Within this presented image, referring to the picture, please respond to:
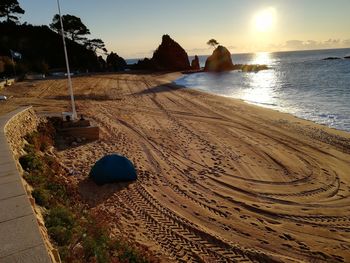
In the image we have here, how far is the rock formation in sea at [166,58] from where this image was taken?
8050cm

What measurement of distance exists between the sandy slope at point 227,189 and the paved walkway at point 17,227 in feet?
8.22

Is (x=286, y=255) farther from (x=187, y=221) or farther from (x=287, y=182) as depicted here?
(x=287, y=182)

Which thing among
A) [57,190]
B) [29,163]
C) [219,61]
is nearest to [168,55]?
[219,61]

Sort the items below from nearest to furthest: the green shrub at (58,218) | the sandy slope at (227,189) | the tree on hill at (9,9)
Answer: the green shrub at (58,218) → the sandy slope at (227,189) → the tree on hill at (9,9)

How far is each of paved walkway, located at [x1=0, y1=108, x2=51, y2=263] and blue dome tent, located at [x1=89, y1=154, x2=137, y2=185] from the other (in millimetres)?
3353

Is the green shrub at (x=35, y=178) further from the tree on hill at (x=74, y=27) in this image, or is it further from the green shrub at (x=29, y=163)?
the tree on hill at (x=74, y=27)

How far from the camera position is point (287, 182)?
967 cm

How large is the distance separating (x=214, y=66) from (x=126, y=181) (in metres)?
82.9

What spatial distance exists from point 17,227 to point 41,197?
1.89 m

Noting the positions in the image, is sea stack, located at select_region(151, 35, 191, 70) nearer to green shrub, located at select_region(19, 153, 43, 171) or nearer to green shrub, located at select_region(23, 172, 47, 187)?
green shrub, located at select_region(19, 153, 43, 171)

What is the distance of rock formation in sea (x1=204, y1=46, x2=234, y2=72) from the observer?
87.9 m

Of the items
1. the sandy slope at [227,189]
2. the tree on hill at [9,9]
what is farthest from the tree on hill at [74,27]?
the sandy slope at [227,189]

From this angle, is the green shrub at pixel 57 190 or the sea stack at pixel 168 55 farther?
the sea stack at pixel 168 55

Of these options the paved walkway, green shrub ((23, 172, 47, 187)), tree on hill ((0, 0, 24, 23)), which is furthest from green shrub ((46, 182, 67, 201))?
tree on hill ((0, 0, 24, 23))
